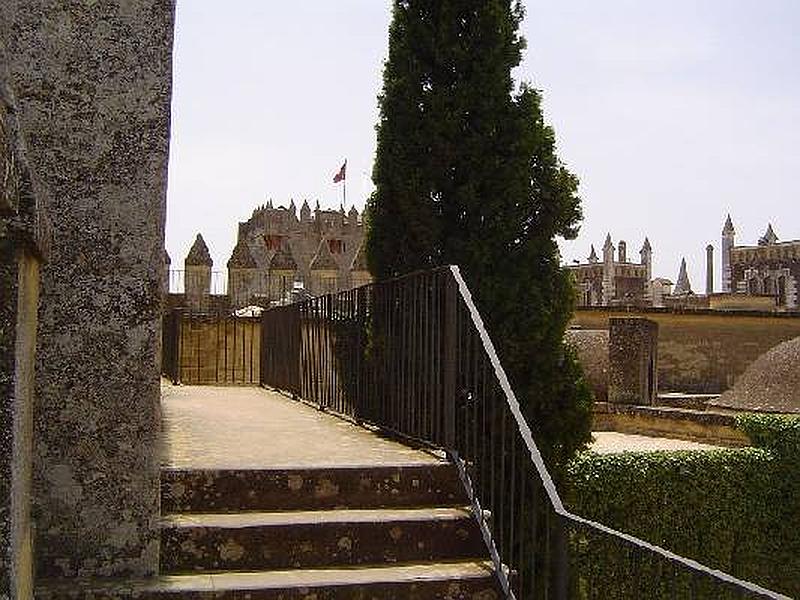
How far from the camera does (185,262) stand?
29.0 metres

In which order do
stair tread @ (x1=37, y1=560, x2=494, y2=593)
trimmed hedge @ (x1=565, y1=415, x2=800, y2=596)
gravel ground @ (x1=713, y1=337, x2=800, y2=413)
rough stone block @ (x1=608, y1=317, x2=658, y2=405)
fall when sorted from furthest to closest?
rough stone block @ (x1=608, y1=317, x2=658, y2=405)
gravel ground @ (x1=713, y1=337, x2=800, y2=413)
trimmed hedge @ (x1=565, y1=415, x2=800, y2=596)
stair tread @ (x1=37, y1=560, x2=494, y2=593)

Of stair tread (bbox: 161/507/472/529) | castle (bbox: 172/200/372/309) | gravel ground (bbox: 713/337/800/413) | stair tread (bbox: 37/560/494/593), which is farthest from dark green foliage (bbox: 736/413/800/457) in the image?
stair tread (bbox: 37/560/494/593)

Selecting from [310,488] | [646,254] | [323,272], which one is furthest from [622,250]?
[310,488]

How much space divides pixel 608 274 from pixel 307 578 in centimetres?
4835

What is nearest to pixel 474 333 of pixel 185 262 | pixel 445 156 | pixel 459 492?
pixel 459 492

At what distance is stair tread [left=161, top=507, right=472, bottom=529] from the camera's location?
521 centimetres

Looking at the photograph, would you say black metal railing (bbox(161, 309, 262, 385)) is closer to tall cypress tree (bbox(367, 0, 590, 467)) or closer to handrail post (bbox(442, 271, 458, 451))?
tall cypress tree (bbox(367, 0, 590, 467))

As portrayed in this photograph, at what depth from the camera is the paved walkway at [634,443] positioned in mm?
21544

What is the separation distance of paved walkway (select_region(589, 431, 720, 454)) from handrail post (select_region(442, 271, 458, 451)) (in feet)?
49.8

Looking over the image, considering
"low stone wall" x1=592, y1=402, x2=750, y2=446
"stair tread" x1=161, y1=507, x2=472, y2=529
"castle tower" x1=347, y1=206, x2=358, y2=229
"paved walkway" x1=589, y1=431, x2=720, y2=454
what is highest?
"castle tower" x1=347, y1=206, x2=358, y2=229

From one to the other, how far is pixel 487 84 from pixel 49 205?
22.1ft

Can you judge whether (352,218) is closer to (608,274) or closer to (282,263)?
(608,274)

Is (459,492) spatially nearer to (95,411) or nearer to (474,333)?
(474,333)

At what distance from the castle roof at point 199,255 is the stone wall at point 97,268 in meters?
24.7
